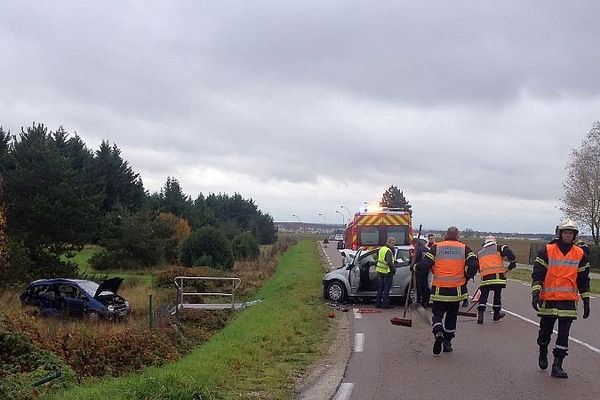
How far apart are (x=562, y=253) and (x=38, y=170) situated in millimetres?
28169

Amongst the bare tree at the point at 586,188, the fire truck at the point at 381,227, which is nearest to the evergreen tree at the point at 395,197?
the bare tree at the point at 586,188

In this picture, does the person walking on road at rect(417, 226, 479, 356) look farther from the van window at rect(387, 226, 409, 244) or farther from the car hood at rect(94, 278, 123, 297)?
the car hood at rect(94, 278, 123, 297)

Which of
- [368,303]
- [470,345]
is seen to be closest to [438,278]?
[470,345]

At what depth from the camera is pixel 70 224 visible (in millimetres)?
31438

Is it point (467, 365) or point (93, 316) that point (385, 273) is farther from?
point (93, 316)

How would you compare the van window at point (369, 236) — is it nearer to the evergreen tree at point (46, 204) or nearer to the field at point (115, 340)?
the field at point (115, 340)

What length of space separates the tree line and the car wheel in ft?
32.1

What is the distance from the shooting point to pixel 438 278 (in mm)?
9664

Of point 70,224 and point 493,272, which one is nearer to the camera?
point 493,272

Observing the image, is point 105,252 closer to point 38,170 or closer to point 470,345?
point 38,170

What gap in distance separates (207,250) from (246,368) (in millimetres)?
31038

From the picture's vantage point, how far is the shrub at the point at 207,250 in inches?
1532

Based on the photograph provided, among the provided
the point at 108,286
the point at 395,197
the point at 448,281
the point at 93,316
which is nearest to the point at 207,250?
the point at 108,286

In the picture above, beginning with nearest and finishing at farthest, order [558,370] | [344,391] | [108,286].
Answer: [344,391]
[558,370]
[108,286]
